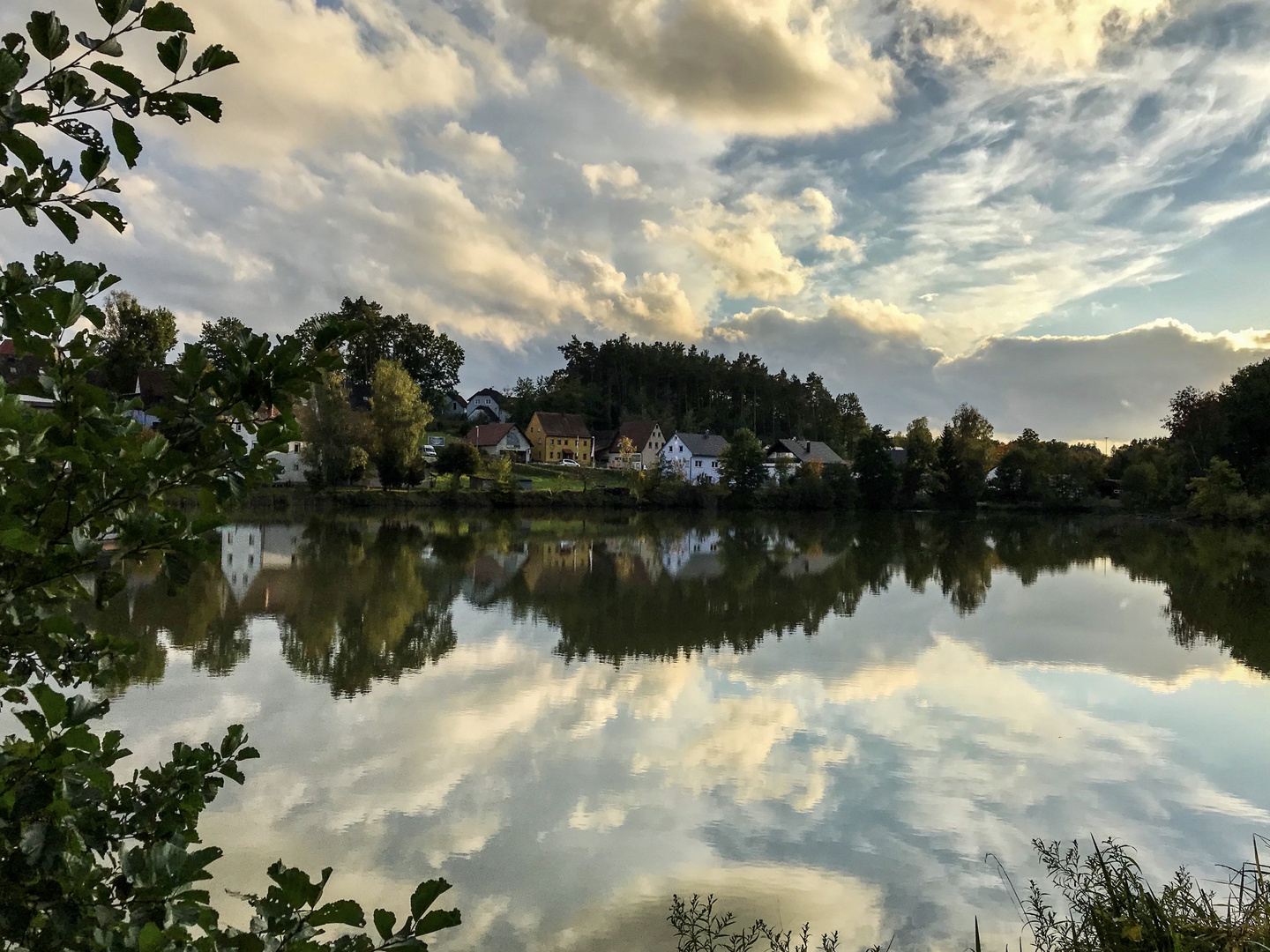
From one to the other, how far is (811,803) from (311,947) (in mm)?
6559

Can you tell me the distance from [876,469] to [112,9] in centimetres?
6597

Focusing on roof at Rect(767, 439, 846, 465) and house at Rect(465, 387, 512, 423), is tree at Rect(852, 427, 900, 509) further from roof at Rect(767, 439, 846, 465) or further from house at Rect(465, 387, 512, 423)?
house at Rect(465, 387, 512, 423)

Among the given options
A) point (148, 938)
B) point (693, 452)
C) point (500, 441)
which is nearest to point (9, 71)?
point (148, 938)

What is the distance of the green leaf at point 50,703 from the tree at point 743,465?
61.3 meters

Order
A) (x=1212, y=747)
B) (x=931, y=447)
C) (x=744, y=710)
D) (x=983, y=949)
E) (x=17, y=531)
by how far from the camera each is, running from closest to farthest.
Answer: (x=17, y=531), (x=983, y=949), (x=1212, y=747), (x=744, y=710), (x=931, y=447)

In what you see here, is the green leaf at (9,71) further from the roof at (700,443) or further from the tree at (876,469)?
the roof at (700,443)

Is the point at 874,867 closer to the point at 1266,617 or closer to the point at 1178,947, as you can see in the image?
the point at 1178,947

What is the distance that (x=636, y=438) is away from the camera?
286ft

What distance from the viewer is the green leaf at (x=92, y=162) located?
1.67 meters

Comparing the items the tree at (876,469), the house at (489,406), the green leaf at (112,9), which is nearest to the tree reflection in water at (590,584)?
the green leaf at (112,9)

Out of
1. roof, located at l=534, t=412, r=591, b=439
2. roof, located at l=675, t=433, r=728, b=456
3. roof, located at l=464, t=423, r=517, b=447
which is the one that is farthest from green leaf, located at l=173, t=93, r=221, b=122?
roof, located at l=534, t=412, r=591, b=439

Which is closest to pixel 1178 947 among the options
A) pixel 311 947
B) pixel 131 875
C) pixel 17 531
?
pixel 311 947

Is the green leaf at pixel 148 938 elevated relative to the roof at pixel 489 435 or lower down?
lower down

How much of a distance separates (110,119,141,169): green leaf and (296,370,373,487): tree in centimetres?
5016
